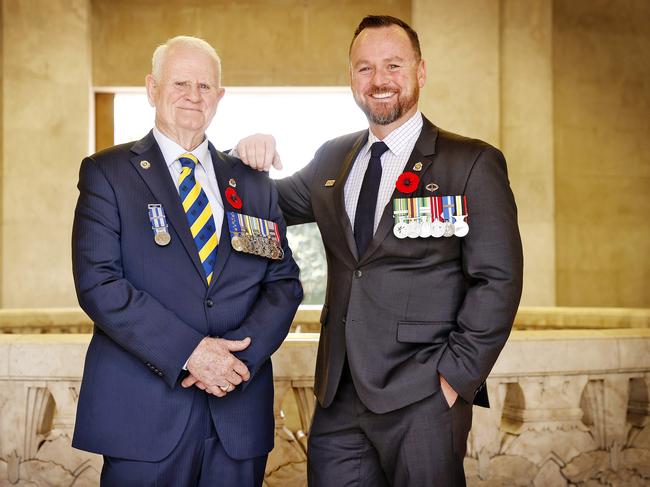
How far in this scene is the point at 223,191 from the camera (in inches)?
107

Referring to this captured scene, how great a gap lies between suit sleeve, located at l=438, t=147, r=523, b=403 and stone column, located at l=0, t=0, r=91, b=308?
715 cm

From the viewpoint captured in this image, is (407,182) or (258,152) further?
(258,152)

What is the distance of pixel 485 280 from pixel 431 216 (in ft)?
0.91

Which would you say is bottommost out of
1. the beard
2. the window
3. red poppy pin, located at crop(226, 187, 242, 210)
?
red poppy pin, located at crop(226, 187, 242, 210)

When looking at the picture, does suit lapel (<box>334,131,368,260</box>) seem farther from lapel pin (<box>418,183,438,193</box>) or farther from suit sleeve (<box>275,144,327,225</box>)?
lapel pin (<box>418,183,438,193</box>)

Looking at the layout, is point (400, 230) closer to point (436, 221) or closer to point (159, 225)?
point (436, 221)

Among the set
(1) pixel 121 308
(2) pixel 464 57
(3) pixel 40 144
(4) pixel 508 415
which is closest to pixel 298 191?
(1) pixel 121 308

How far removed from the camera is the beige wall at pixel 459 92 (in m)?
8.84

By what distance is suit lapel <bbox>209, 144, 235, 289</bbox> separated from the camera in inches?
102

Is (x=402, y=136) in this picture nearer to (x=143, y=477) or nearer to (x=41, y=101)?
(x=143, y=477)

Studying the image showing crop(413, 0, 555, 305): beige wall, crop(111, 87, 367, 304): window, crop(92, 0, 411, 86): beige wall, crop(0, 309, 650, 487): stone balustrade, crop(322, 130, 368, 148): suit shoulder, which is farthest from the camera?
crop(111, 87, 367, 304): window

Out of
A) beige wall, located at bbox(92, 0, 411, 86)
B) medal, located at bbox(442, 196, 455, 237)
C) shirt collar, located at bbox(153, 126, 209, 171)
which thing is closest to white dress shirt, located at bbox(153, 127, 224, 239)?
shirt collar, located at bbox(153, 126, 209, 171)

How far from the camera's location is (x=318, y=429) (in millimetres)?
2830

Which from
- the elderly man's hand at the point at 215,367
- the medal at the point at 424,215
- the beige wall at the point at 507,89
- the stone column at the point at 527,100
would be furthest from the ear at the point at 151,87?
the stone column at the point at 527,100
